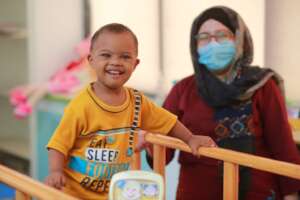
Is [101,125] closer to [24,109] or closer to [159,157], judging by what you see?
[159,157]

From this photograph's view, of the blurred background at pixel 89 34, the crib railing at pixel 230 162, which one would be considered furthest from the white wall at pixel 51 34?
the crib railing at pixel 230 162

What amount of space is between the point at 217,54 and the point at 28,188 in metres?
0.76

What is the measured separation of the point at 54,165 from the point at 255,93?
24.9 inches

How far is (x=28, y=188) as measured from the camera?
1151 mm

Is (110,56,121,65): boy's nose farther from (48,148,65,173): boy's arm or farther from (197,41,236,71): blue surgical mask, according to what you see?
(197,41,236,71): blue surgical mask

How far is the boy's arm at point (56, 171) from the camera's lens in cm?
126

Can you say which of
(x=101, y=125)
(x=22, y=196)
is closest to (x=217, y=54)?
(x=101, y=125)

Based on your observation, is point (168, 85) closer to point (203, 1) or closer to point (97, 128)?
point (203, 1)

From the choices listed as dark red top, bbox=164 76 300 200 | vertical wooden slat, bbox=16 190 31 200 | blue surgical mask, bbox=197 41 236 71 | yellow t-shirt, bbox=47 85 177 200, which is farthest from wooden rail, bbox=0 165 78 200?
blue surgical mask, bbox=197 41 236 71

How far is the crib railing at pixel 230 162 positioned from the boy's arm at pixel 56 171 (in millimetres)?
334

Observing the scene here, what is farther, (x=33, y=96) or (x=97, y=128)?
(x=33, y=96)

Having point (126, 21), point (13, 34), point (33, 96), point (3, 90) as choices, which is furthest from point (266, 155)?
point (3, 90)

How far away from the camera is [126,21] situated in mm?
2857

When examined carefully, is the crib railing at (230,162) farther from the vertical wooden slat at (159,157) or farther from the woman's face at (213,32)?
the woman's face at (213,32)
